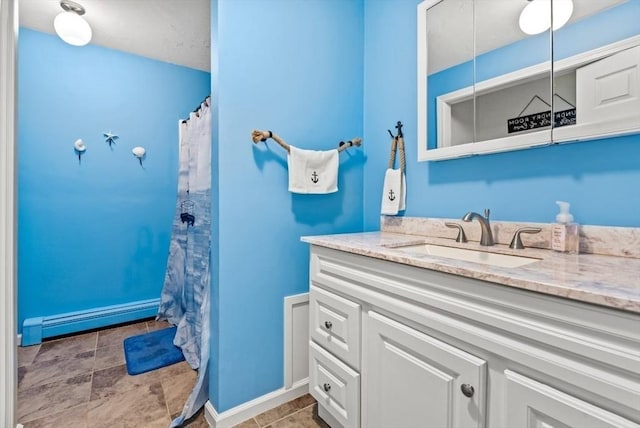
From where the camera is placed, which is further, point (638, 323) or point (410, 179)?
point (410, 179)

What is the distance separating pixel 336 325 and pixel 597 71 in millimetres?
1250

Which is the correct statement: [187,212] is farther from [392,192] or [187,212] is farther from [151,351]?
[392,192]

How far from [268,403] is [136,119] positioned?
243cm

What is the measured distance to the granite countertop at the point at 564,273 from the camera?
52 centimetres

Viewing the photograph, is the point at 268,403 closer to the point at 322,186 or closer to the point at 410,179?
the point at 322,186

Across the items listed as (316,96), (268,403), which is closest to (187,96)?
(316,96)

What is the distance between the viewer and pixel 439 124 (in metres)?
1.37

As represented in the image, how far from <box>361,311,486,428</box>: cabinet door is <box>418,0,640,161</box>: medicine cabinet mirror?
0.81m

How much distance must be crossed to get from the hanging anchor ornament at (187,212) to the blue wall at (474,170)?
1.22 m

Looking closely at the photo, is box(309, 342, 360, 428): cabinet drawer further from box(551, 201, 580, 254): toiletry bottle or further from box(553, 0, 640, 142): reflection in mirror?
box(553, 0, 640, 142): reflection in mirror

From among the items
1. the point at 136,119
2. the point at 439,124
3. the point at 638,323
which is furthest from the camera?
the point at 136,119

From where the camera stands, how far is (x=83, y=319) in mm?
2262

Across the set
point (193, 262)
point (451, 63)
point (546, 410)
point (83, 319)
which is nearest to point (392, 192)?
point (451, 63)

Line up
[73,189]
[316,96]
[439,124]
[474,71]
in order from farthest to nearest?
1. [73,189]
2. [316,96]
3. [439,124]
4. [474,71]
